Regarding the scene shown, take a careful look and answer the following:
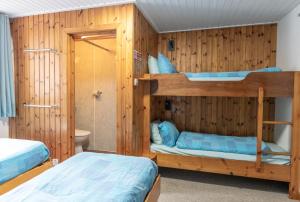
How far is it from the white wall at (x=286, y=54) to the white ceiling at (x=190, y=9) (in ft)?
0.49

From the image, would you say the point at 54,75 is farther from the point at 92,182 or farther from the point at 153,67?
the point at 92,182

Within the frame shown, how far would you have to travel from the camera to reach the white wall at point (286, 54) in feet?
8.75

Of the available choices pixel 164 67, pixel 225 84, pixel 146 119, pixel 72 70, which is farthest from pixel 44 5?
pixel 225 84

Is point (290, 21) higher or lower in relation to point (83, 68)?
higher

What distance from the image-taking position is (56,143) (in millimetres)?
2965

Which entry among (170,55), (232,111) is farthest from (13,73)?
(232,111)

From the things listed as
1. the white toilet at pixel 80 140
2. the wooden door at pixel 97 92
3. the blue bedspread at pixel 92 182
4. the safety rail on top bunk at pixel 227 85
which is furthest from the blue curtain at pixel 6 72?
the safety rail on top bunk at pixel 227 85

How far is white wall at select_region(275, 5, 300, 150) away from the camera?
2.67 meters

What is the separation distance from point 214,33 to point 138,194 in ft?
10.6

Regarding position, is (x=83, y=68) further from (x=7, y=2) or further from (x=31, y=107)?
(x=7, y=2)

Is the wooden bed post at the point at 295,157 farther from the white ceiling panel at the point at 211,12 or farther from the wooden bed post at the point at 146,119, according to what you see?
the wooden bed post at the point at 146,119

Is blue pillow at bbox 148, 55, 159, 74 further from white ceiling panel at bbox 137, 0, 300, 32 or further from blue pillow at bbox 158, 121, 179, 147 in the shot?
blue pillow at bbox 158, 121, 179, 147

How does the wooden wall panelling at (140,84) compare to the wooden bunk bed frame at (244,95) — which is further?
the wooden wall panelling at (140,84)

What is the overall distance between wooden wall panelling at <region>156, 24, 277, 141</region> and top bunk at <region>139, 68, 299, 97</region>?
3.27 ft
